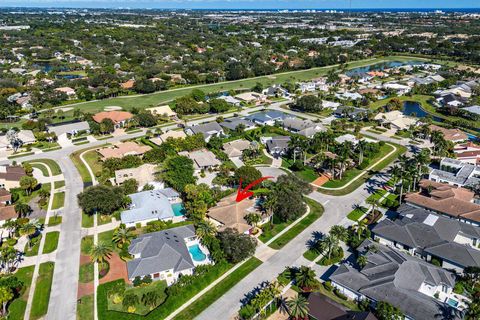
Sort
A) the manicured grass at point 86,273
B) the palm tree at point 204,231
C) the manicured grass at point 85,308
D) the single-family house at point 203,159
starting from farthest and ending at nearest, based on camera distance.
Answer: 1. the single-family house at point 203,159
2. the palm tree at point 204,231
3. the manicured grass at point 86,273
4. the manicured grass at point 85,308

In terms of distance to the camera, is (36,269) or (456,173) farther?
(456,173)

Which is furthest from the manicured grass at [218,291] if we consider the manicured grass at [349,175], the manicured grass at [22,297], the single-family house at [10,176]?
the single-family house at [10,176]

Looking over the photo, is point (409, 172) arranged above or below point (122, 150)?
above

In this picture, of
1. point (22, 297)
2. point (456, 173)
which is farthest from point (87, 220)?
point (456, 173)

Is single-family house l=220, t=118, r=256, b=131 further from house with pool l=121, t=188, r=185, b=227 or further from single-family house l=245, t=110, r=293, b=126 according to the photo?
house with pool l=121, t=188, r=185, b=227

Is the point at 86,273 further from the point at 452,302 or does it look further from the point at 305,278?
the point at 452,302

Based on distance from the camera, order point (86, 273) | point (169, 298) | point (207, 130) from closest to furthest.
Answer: point (169, 298) → point (86, 273) → point (207, 130)

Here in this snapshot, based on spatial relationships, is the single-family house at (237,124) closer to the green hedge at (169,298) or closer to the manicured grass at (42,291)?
the green hedge at (169,298)
